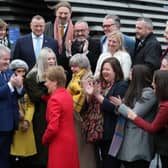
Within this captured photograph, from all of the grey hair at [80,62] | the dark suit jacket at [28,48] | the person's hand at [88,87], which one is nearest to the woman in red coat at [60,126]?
the person's hand at [88,87]

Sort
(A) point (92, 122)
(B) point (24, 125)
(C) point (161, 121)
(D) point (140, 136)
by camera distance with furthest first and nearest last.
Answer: (B) point (24, 125), (A) point (92, 122), (D) point (140, 136), (C) point (161, 121)

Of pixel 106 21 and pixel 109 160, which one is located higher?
A: pixel 106 21

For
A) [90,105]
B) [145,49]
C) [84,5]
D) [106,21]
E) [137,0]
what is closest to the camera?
[90,105]

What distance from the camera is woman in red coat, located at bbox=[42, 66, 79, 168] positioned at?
5.50m

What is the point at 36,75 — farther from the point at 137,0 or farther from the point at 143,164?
the point at 137,0

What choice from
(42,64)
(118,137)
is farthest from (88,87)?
(42,64)

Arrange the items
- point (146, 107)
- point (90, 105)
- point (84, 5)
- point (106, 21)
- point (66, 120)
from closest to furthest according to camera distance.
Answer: point (146, 107) < point (66, 120) < point (90, 105) < point (106, 21) < point (84, 5)

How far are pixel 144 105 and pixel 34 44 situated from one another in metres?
2.51

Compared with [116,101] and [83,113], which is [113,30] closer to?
[83,113]

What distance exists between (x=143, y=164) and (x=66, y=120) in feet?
3.15

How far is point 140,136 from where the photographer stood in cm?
532

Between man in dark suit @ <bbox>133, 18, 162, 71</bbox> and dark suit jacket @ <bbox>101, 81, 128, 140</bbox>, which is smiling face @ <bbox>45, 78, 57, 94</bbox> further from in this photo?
man in dark suit @ <bbox>133, 18, 162, 71</bbox>

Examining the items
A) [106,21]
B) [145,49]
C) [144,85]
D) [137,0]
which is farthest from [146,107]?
[137,0]

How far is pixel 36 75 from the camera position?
608 centimetres
